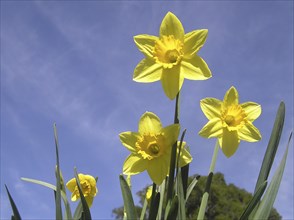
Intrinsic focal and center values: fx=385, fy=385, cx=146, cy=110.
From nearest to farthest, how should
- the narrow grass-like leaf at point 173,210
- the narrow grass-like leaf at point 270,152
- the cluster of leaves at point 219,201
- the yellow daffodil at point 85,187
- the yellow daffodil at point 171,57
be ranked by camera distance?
Answer: the narrow grass-like leaf at point 173,210
the yellow daffodil at point 171,57
the narrow grass-like leaf at point 270,152
the yellow daffodil at point 85,187
the cluster of leaves at point 219,201

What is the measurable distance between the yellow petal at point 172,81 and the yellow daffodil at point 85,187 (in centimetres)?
73

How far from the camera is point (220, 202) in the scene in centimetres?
2166

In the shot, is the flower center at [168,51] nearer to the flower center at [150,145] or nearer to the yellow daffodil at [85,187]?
the flower center at [150,145]

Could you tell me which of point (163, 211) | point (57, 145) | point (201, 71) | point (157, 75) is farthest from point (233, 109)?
point (57, 145)

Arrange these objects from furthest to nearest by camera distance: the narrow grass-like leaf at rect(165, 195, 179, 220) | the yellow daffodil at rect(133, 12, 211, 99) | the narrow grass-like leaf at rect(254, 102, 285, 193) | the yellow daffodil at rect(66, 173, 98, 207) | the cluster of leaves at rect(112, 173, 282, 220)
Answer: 1. the cluster of leaves at rect(112, 173, 282, 220)
2. the yellow daffodil at rect(66, 173, 98, 207)
3. the narrow grass-like leaf at rect(254, 102, 285, 193)
4. the yellow daffodil at rect(133, 12, 211, 99)
5. the narrow grass-like leaf at rect(165, 195, 179, 220)

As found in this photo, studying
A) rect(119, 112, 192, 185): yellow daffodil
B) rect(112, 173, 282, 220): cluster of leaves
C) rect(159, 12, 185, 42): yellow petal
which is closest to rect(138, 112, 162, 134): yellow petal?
rect(119, 112, 192, 185): yellow daffodil

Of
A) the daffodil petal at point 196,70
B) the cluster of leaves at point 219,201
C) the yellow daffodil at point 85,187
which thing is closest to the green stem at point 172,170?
the daffodil petal at point 196,70

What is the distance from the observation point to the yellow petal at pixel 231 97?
1538mm

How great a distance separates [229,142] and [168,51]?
43cm

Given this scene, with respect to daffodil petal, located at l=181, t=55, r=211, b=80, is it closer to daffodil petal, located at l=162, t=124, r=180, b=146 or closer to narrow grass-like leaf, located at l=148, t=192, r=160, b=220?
daffodil petal, located at l=162, t=124, r=180, b=146

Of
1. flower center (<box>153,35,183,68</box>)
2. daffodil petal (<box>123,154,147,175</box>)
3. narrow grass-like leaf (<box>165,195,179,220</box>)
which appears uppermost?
flower center (<box>153,35,183,68</box>)

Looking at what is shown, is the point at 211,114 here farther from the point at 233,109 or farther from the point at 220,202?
the point at 220,202

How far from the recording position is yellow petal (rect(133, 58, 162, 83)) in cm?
144

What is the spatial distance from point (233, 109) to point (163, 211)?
485 mm
